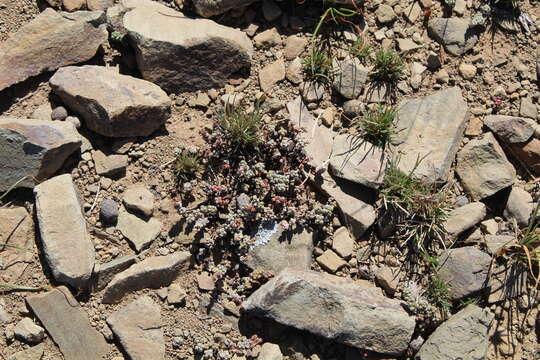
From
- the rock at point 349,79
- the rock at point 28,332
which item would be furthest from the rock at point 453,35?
the rock at point 28,332

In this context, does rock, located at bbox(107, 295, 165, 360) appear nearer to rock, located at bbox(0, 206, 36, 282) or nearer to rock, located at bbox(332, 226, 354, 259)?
rock, located at bbox(0, 206, 36, 282)

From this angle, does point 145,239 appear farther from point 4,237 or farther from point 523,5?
point 523,5

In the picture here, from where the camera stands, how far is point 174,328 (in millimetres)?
4656

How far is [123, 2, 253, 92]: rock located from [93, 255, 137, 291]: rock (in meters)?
1.58

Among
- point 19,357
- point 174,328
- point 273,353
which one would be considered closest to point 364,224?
point 273,353

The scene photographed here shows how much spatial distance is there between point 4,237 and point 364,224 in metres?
2.94

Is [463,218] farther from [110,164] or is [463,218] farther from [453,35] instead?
[110,164]

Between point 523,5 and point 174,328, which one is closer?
point 174,328

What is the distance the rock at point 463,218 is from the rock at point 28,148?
129 inches

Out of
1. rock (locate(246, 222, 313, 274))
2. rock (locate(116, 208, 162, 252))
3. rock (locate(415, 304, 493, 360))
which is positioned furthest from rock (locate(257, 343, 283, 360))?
rock (locate(116, 208, 162, 252))

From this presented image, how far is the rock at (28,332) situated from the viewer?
4.39 metres

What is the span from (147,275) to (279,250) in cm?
110

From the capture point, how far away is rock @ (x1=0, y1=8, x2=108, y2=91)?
4844 millimetres

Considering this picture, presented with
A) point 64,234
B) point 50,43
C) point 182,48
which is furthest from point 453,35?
point 64,234
